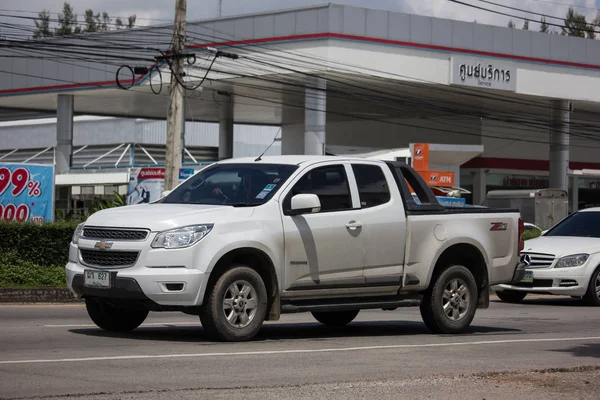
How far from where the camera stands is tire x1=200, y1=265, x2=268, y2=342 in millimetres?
10492

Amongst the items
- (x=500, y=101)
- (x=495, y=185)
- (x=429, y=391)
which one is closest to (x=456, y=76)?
(x=500, y=101)

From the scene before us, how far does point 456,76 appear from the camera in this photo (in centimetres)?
4247

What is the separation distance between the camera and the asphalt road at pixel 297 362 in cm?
773

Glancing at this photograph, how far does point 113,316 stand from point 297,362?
303 cm

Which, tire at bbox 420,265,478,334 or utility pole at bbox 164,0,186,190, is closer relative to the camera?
tire at bbox 420,265,478,334

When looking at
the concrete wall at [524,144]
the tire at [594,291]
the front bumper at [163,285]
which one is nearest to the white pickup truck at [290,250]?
the front bumper at [163,285]

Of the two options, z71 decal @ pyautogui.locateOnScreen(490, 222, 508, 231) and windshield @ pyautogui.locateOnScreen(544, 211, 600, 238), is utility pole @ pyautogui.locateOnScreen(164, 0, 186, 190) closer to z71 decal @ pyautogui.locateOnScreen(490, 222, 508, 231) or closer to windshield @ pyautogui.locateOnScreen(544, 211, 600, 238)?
windshield @ pyautogui.locateOnScreen(544, 211, 600, 238)

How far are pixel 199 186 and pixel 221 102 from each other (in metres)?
39.6

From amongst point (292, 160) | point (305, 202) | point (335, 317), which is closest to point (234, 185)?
point (292, 160)

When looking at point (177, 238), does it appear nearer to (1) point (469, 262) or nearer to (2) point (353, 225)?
(2) point (353, 225)

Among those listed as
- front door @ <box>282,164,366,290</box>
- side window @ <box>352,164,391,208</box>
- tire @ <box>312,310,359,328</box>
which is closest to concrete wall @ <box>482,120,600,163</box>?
tire @ <box>312,310,359,328</box>

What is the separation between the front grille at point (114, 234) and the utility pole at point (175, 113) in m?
14.7

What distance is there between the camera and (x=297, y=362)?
9.32 meters

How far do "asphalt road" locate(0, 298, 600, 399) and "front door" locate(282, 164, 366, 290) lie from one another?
0.68m
